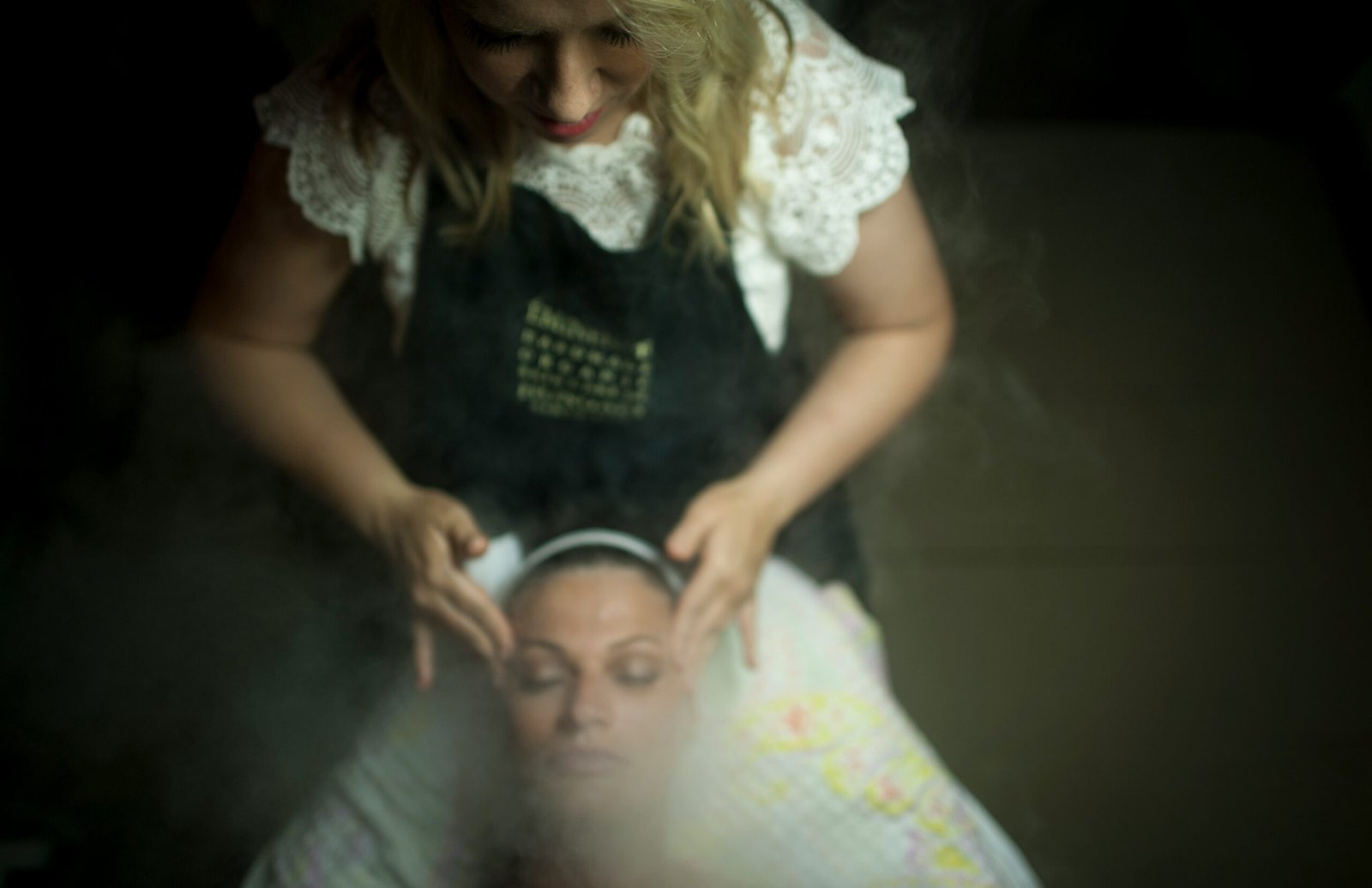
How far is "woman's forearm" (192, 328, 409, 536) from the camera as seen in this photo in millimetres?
678

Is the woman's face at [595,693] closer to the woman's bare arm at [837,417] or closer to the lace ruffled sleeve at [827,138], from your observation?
the woman's bare arm at [837,417]

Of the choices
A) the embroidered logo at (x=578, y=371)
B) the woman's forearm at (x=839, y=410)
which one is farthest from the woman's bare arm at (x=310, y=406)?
the woman's forearm at (x=839, y=410)

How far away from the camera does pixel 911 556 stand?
899mm

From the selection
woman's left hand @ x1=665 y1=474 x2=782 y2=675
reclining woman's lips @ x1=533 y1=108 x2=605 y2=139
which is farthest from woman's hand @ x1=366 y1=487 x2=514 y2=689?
reclining woman's lips @ x1=533 y1=108 x2=605 y2=139

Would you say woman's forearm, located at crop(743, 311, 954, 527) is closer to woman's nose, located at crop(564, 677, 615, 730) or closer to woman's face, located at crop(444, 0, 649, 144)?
woman's nose, located at crop(564, 677, 615, 730)

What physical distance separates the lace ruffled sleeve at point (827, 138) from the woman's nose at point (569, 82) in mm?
134

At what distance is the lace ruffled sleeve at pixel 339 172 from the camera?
0.58 metres

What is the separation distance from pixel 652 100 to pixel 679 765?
0.43 meters

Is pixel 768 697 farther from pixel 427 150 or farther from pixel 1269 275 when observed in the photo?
pixel 1269 275

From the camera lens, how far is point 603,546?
2.25ft

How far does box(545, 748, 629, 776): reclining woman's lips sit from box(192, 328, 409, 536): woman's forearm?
0.21 m

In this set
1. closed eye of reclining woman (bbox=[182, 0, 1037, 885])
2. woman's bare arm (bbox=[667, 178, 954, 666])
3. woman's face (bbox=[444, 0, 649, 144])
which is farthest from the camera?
woman's bare arm (bbox=[667, 178, 954, 666])

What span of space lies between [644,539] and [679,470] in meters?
0.06

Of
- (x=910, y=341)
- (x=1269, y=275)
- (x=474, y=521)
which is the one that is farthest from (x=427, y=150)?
(x=1269, y=275)
